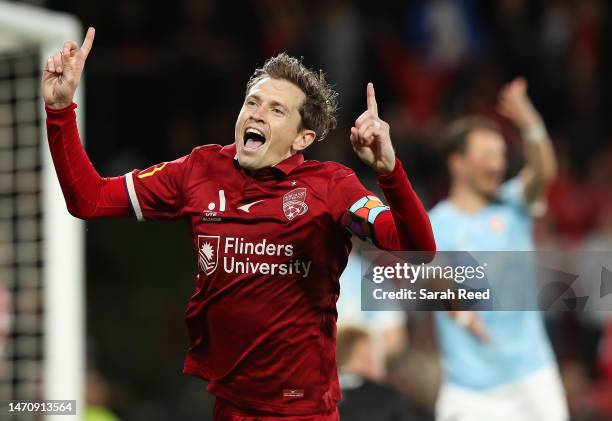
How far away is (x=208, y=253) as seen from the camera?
11.7 feet

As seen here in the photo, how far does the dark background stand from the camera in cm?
852

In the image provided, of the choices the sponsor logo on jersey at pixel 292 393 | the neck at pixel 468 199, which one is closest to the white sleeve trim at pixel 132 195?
the sponsor logo on jersey at pixel 292 393

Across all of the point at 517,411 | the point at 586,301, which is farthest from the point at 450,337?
the point at 586,301

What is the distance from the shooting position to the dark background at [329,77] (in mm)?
8523

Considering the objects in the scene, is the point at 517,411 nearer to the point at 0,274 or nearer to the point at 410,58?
the point at 0,274

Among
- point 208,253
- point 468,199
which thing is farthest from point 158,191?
point 468,199

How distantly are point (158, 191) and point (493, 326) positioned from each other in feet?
9.19

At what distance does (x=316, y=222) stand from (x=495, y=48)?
21.1ft

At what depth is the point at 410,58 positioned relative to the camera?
32.3 ft

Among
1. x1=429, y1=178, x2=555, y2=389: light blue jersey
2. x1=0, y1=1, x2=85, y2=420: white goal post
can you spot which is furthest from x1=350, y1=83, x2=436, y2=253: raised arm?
x1=0, y1=1, x2=85, y2=420: white goal post

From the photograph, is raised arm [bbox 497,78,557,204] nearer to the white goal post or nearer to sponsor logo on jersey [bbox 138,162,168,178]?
the white goal post

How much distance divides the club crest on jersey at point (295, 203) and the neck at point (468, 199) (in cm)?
272

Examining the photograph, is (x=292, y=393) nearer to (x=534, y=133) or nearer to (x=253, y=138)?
(x=253, y=138)

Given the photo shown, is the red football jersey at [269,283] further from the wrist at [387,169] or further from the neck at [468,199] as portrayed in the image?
the neck at [468,199]
